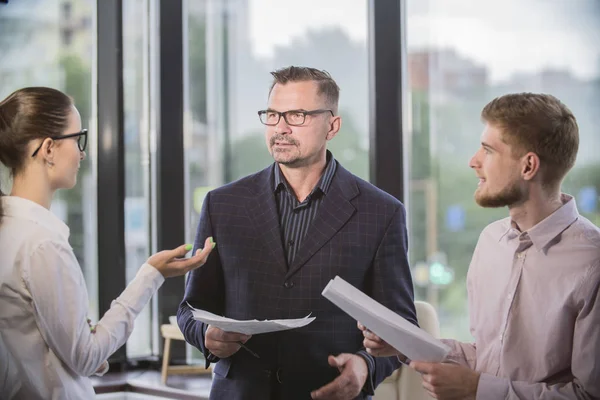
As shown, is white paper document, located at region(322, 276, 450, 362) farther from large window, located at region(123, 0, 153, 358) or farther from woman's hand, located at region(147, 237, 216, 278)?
large window, located at region(123, 0, 153, 358)

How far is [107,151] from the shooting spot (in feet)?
12.3

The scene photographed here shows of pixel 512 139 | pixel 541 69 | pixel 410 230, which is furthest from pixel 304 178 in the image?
pixel 541 69

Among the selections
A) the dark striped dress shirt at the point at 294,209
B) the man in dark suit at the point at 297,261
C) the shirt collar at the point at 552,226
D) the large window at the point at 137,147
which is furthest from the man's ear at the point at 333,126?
the large window at the point at 137,147

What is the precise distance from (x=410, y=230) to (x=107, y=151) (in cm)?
162

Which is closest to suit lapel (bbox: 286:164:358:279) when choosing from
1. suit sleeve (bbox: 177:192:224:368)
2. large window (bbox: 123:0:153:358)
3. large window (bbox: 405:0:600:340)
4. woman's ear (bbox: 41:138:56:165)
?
suit sleeve (bbox: 177:192:224:368)

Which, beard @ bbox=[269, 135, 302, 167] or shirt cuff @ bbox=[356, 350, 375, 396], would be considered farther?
beard @ bbox=[269, 135, 302, 167]

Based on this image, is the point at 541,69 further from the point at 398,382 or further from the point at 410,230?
the point at 398,382

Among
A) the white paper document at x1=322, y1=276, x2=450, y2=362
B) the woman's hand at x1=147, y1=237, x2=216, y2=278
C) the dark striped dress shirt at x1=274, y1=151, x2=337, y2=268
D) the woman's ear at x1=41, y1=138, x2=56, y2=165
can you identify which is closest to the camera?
the white paper document at x1=322, y1=276, x2=450, y2=362

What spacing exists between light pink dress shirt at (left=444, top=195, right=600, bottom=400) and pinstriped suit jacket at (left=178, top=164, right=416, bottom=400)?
38cm

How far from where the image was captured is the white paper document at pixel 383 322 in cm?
153

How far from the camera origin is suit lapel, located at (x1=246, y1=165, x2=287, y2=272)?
7.03 feet

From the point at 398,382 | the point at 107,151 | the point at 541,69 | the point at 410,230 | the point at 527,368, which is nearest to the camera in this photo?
the point at 527,368

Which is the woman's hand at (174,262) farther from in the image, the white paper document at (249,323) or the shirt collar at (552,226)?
the shirt collar at (552,226)

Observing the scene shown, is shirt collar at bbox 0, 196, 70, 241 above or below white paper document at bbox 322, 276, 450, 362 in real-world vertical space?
above
